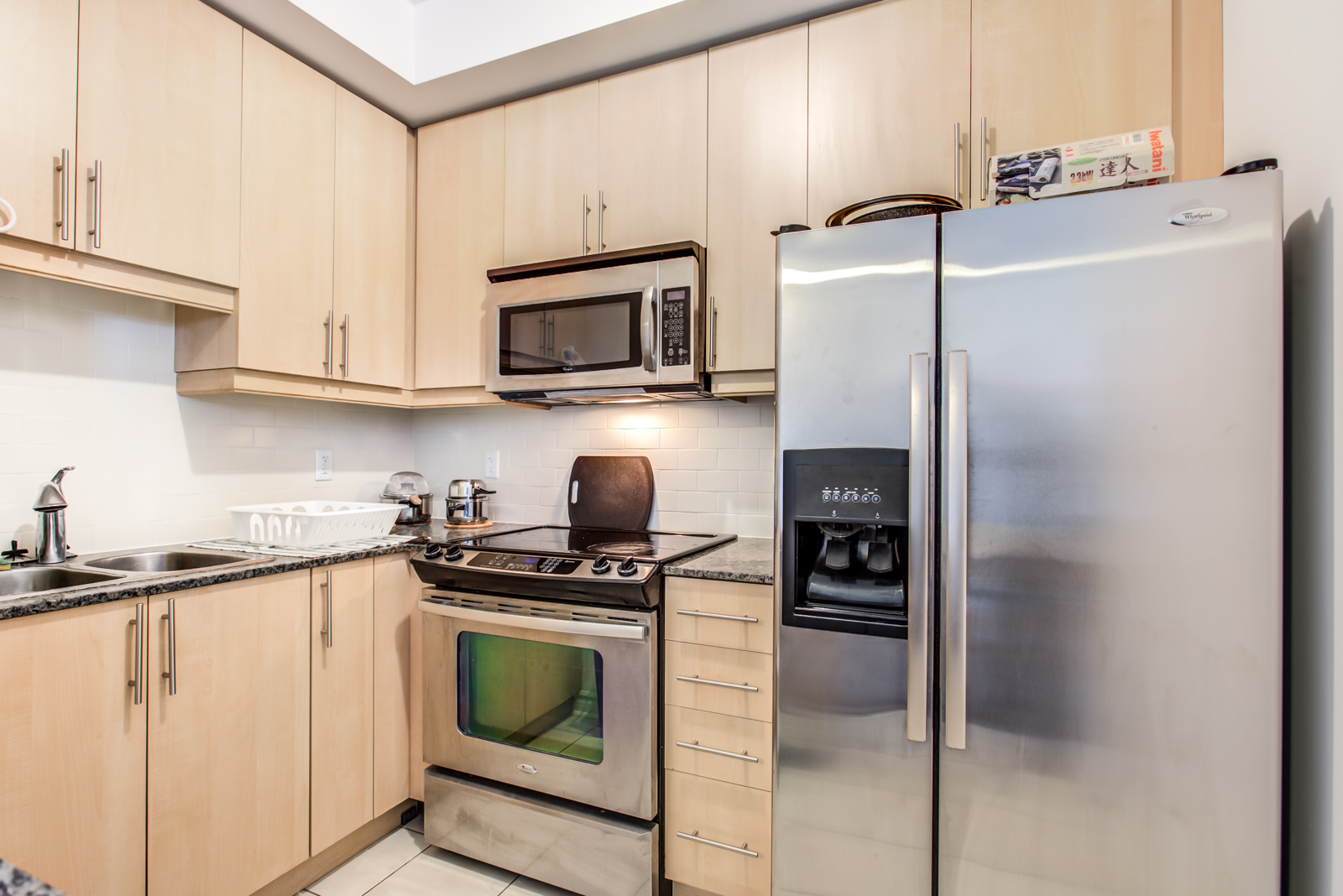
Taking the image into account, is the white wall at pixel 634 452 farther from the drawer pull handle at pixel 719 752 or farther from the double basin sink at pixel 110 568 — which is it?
the double basin sink at pixel 110 568

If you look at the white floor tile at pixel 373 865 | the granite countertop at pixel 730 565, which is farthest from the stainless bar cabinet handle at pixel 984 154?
the white floor tile at pixel 373 865

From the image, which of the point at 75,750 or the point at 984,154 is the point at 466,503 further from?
the point at 984,154

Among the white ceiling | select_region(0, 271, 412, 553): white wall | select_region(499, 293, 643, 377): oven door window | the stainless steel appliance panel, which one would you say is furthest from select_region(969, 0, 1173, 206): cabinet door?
select_region(0, 271, 412, 553): white wall

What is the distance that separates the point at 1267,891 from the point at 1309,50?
1425mm

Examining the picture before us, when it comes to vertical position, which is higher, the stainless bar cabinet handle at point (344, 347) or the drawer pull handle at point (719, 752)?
the stainless bar cabinet handle at point (344, 347)

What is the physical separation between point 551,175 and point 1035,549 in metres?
1.89

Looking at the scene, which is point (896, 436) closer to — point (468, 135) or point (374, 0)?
point (468, 135)

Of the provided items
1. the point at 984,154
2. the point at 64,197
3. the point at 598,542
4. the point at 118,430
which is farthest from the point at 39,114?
the point at 984,154

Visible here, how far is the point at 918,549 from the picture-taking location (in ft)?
4.15

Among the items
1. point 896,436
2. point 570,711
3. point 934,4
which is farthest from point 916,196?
point 570,711

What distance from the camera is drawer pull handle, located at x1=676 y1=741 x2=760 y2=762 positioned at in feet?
5.28

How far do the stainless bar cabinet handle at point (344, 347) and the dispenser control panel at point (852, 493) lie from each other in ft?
5.43

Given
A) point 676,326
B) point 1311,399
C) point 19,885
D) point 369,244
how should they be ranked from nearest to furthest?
point 19,885
point 1311,399
point 676,326
point 369,244

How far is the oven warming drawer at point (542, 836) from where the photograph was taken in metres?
1.70
